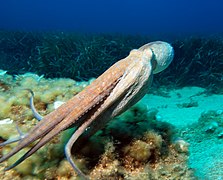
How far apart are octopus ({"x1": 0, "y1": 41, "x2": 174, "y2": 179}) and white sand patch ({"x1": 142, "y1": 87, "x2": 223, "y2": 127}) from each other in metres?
3.64

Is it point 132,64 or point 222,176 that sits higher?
point 132,64

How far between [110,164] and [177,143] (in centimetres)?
96

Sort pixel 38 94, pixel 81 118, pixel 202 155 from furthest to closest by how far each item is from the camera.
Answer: pixel 202 155, pixel 38 94, pixel 81 118

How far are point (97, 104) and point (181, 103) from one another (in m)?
6.41

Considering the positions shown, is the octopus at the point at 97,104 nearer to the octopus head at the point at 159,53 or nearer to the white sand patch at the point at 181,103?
the octopus head at the point at 159,53

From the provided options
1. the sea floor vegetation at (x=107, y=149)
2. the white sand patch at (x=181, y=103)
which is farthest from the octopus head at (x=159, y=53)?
the white sand patch at (x=181, y=103)

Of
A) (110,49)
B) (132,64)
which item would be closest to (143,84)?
(132,64)

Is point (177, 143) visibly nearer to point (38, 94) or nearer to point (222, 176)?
point (222, 176)

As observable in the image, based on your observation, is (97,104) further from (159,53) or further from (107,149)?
(159,53)

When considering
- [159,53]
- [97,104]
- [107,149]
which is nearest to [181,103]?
[159,53]

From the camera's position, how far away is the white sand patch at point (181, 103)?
20.5ft

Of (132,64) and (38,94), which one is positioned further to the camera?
(38,94)

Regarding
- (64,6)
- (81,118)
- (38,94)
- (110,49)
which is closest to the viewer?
(81,118)

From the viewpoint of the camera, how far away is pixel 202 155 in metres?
4.04
